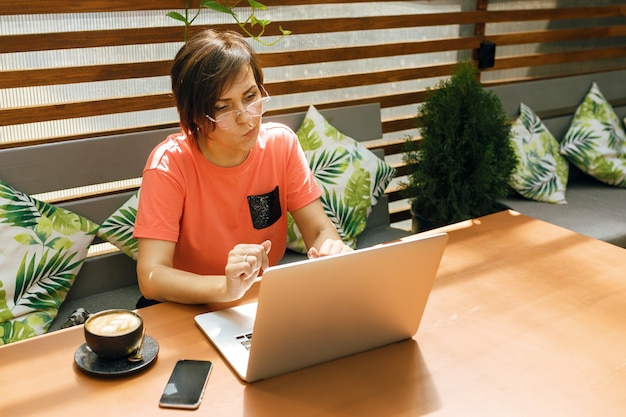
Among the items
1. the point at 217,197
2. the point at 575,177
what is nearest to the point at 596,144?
the point at 575,177

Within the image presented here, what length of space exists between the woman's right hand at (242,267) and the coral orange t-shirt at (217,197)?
0.33 meters

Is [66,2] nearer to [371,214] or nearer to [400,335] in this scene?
[371,214]

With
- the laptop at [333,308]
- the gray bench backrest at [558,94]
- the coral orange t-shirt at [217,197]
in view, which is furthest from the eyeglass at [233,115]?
the gray bench backrest at [558,94]

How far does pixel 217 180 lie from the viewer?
175cm

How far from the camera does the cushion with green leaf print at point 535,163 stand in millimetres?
3031

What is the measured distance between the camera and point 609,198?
10.4ft

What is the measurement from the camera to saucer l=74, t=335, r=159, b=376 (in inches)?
45.6

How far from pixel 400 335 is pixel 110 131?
1.55m

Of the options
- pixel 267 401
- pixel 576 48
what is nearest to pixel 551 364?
pixel 267 401

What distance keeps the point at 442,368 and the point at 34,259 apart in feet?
4.35

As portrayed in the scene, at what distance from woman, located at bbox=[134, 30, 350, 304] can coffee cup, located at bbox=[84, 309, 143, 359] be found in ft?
0.81

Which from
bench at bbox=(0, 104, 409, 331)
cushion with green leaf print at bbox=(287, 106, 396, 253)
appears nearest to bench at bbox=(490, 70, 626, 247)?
cushion with green leaf print at bbox=(287, 106, 396, 253)

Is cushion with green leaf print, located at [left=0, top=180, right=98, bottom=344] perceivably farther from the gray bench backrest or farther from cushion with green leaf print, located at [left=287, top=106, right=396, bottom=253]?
the gray bench backrest

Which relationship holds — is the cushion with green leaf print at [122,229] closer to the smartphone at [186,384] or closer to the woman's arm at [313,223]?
the woman's arm at [313,223]
